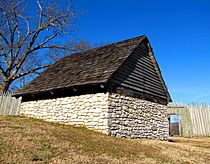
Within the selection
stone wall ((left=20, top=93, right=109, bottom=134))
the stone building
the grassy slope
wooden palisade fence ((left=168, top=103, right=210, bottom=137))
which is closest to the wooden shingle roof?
the stone building

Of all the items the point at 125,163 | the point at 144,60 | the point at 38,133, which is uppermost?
the point at 144,60

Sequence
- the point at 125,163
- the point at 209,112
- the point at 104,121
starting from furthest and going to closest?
the point at 209,112 → the point at 104,121 → the point at 125,163

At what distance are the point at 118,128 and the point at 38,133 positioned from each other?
14.1ft

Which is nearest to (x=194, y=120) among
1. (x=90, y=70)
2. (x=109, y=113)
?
(x=90, y=70)

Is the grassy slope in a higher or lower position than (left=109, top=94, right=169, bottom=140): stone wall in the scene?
lower

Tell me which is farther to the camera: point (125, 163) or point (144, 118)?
point (144, 118)

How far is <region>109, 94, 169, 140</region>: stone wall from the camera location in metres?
11.1

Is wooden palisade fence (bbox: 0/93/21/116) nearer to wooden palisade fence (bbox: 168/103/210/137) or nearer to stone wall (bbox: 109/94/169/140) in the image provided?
stone wall (bbox: 109/94/169/140)

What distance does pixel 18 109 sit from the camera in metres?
16.8

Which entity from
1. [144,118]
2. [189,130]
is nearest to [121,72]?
[144,118]

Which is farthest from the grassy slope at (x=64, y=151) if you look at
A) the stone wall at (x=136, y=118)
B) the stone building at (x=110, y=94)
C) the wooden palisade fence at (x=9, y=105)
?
the wooden palisade fence at (x=9, y=105)

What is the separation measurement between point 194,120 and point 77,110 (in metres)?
13.5

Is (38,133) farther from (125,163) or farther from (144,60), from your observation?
(144,60)

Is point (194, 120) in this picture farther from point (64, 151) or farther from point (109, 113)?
point (64, 151)
